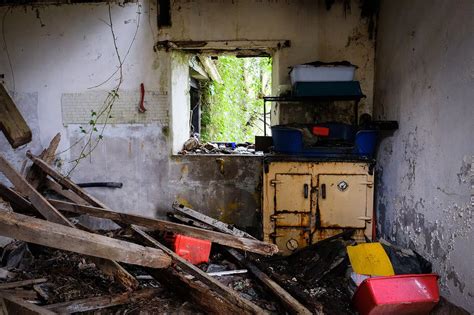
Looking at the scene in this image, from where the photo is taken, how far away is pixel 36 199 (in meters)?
3.00

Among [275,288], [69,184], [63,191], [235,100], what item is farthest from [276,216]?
[235,100]

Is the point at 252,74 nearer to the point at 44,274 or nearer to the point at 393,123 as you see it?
the point at 393,123

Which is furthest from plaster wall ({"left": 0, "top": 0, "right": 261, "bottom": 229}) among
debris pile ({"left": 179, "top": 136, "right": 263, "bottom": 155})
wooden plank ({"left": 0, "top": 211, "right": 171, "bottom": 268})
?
wooden plank ({"left": 0, "top": 211, "right": 171, "bottom": 268})

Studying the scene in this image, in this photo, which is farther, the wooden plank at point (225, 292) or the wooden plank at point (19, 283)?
the wooden plank at point (19, 283)

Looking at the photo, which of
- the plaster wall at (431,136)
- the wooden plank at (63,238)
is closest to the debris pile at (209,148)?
the plaster wall at (431,136)

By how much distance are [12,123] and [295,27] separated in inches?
151

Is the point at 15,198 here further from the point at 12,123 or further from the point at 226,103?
the point at 226,103

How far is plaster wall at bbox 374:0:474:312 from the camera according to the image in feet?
8.09

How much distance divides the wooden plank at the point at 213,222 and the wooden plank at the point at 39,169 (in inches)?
68.0

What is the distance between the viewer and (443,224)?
2.75 m

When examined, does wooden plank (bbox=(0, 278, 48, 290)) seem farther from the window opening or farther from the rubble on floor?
the window opening

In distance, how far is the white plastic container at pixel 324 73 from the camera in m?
3.88

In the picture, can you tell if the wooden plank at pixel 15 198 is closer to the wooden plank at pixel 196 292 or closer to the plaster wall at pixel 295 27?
the wooden plank at pixel 196 292

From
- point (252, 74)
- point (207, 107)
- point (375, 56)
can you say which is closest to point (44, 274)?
point (375, 56)
